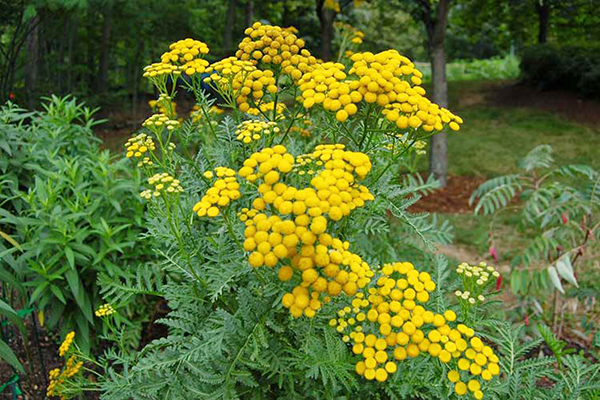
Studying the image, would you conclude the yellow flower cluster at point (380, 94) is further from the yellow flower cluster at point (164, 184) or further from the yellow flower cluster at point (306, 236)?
the yellow flower cluster at point (164, 184)

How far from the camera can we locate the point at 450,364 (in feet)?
4.57

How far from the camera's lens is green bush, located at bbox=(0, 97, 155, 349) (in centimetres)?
254

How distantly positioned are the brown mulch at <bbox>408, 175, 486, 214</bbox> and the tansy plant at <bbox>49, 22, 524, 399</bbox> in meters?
4.74

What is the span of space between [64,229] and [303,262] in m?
1.83

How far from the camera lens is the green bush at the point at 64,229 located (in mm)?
2545

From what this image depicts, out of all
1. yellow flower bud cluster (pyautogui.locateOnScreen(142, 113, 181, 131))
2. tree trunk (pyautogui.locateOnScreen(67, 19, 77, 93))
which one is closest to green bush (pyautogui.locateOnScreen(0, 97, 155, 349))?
yellow flower bud cluster (pyautogui.locateOnScreen(142, 113, 181, 131))

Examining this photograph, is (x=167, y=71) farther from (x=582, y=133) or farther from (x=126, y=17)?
(x=582, y=133)

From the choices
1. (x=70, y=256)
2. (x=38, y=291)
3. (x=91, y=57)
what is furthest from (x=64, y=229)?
(x=91, y=57)

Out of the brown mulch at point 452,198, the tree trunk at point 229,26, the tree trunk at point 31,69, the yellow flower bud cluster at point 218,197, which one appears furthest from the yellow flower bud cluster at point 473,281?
the tree trunk at point 229,26

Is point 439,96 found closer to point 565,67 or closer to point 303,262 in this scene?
point 303,262

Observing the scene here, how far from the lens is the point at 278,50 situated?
1.81 meters

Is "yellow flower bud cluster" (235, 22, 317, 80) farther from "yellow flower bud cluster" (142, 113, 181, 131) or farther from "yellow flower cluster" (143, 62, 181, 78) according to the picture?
"yellow flower bud cluster" (142, 113, 181, 131)

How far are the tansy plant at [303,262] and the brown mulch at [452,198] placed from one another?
4.74 metres

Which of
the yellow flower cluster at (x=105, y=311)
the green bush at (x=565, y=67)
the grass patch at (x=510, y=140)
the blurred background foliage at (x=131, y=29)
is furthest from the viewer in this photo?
the green bush at (x=565, y=67)
